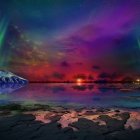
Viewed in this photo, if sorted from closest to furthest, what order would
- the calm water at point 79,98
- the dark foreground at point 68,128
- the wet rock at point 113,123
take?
the dark foreground at point 68,128 < the wet rock at point 113,123 < the calm water at point 79,98

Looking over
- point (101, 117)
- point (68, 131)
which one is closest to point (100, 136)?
point (68, 131)

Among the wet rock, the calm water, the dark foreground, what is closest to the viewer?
the dark foreground

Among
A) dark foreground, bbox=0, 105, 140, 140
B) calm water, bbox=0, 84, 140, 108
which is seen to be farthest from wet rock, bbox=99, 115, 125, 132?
calm water, bbox=0, 84, 140, 108

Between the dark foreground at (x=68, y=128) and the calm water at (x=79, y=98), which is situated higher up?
the calm water at (x=79, y=98)

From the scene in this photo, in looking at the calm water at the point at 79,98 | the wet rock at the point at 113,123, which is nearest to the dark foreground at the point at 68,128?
the wet rock at the point at 113,123

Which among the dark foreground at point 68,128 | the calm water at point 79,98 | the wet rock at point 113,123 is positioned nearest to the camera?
the dark foreground at point 68,128

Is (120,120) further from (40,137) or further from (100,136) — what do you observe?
(40,137)

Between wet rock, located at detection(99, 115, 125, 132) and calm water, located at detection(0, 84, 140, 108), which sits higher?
calm water, located at detection(0, 84, 140, 108)

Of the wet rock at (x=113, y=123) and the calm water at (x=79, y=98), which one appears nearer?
the wet rock at (x=113, y=123)

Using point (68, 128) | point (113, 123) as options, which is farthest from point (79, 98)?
point (68, 128)

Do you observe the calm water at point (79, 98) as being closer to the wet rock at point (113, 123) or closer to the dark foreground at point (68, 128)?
the wet rock at point (113, 123)

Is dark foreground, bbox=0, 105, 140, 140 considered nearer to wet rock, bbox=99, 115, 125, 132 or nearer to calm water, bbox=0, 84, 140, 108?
wet rock, bbox=99, 115, 125, 132

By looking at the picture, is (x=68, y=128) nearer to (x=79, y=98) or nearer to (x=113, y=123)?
(x=113, y=123)

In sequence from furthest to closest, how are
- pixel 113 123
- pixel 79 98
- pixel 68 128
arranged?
1. pixel 79 98
2. pixel 113 123
3. pixel 68 128
